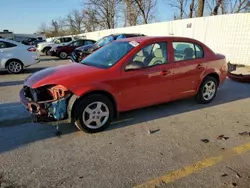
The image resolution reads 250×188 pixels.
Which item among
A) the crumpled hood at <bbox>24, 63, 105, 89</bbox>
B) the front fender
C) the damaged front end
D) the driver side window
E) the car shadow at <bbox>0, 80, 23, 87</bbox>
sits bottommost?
the car shadow at <bbox>0, 80, 23, 87</bbox>

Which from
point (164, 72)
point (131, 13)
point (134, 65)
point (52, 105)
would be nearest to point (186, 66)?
point (164, 72)

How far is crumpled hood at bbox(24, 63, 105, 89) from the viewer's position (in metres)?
3.76

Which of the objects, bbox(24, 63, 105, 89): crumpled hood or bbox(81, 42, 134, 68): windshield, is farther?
bbox(81, 42, 134, 68): windshield

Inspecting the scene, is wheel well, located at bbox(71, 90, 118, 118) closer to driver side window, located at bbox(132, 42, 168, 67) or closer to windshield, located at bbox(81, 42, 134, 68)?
windshield, located at bbox(81, 42, 134, 68)

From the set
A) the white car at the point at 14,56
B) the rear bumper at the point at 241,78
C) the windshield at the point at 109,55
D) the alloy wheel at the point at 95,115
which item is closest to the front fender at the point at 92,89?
the alloy wheel at the point at 95,115

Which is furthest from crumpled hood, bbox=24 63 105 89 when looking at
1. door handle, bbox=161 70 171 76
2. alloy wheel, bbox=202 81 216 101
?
alloy wheel, bbox=202 81 216 101

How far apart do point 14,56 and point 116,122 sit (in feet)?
24.4

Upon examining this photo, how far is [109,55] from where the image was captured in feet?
15.2

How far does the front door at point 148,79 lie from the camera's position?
4.21 m

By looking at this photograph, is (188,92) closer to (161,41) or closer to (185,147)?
(161,41)

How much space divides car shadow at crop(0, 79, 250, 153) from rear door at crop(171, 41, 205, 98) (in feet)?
1.32

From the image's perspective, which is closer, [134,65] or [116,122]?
[134,65]

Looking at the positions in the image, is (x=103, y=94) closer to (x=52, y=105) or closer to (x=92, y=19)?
(x=52, y=105)

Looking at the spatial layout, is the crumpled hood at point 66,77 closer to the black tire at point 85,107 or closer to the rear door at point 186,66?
the black tire at point 85,107
